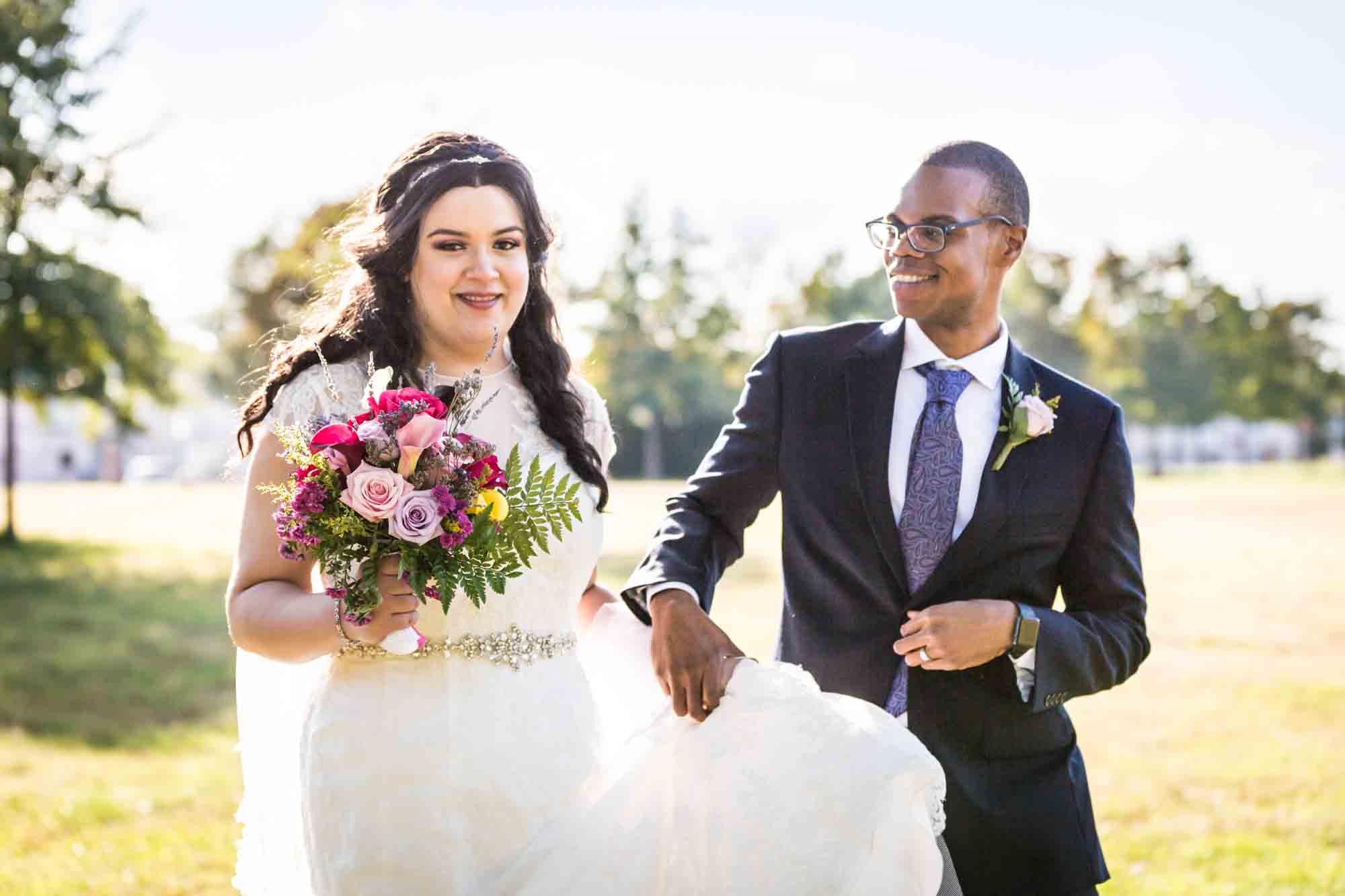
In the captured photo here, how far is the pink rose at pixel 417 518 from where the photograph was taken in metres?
2.78

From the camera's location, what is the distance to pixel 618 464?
180ft

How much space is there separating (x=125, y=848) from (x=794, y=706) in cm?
630

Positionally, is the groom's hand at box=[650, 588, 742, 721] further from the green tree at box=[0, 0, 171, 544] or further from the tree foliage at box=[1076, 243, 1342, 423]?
the tree foliage at box=[1076, 243, 1342, 423]

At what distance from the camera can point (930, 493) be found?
354 cm

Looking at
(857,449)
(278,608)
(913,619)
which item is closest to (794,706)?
(913,619)

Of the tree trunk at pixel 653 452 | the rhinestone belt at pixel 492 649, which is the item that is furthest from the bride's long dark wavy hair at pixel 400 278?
the tree trunk at pixel 653 452

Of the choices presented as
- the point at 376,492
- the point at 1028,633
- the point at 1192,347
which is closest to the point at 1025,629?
the point at 1028,633

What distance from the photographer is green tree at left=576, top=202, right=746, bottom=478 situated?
52.5 m

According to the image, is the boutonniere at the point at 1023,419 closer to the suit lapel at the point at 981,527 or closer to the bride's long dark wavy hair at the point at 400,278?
the suit lapel at the point at 981,527

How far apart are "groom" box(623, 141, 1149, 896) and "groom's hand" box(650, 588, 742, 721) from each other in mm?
12

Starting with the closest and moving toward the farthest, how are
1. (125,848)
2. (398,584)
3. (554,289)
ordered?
1. (398,584)
2. (554,289)
3. (125,848)

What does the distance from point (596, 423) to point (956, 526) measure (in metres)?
1.10

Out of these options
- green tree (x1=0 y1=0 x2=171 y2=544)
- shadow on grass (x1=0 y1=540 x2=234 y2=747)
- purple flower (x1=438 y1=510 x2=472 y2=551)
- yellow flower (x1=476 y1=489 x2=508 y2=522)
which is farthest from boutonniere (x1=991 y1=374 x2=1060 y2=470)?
green tree (x1=0 y1=0 x2=171 y2=544)

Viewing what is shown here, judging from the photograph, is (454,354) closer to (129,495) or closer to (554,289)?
(554,289)
